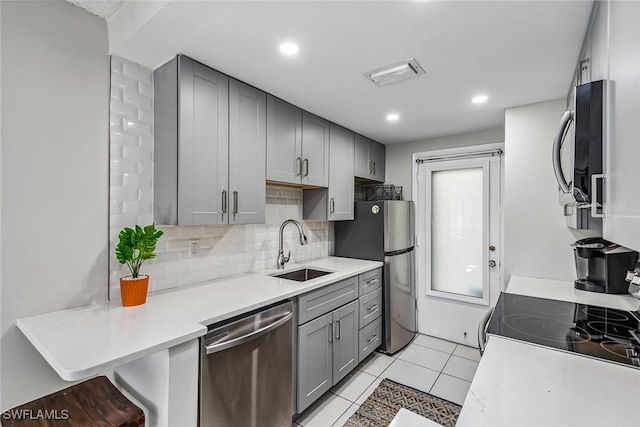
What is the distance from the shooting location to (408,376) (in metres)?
2.68

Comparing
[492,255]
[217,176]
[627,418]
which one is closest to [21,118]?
Answer: [217,176]

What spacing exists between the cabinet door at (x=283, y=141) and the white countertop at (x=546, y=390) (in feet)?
5.78

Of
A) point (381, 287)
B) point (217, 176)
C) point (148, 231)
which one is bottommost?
point (381, 287)

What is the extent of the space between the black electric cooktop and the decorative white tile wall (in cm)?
178

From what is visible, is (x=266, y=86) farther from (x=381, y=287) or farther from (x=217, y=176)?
(x=381, y=287)

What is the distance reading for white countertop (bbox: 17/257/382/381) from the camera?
1109mm

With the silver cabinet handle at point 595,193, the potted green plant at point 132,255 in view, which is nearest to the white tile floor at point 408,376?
the potted green plant at point 132,255

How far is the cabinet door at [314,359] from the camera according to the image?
6.82 ft

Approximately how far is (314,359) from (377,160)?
2384mm

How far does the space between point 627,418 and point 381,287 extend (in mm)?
2344

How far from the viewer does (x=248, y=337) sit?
1.64 m

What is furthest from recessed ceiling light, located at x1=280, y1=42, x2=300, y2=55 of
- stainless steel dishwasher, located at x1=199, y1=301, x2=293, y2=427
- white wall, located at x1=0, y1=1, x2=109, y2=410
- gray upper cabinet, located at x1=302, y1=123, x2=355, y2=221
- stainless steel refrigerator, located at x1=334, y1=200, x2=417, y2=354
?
stainless steel refrigerator, located at x1=334, y1=200, x2=417, y2=354

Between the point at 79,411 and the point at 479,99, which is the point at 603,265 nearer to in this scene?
the point at 479,99

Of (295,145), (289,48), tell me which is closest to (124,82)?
(289,48)
